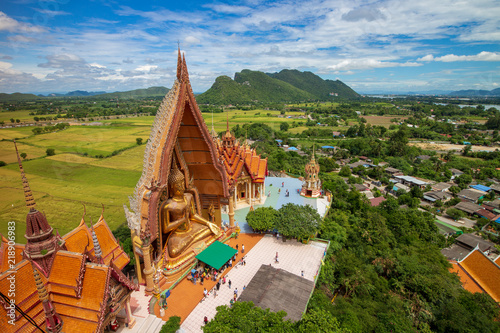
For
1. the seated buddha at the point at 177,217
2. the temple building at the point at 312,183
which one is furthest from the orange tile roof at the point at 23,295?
the temple building at the point at 312,183

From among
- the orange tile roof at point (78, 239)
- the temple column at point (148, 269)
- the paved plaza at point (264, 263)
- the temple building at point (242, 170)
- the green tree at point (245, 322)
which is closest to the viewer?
the green tree at point (245, 322)

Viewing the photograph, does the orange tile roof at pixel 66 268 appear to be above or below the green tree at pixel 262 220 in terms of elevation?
above

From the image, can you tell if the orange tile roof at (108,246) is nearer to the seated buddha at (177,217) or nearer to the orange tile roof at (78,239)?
the orange tile roof at (78,239)

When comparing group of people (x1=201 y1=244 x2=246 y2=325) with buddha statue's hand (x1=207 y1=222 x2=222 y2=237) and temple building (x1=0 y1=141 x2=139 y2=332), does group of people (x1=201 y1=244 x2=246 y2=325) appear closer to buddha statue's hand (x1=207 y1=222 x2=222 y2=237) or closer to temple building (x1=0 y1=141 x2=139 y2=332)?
buddha statue's hand (x1=207 y1=222 x2=222 y2=237)

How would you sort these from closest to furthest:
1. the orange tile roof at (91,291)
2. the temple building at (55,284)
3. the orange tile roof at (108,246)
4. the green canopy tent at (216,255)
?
1. the temple building at (55,284)
2. the orange tile roof at (91,291)
3. the orange tile roof at (108,246)
4. the green canopy tent at (216,255)

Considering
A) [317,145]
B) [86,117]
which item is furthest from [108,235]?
[317,145]

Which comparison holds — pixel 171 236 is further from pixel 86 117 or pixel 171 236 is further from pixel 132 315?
pixel 86 117

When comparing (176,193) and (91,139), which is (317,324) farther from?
(91,139)

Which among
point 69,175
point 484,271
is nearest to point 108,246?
point 484,271
